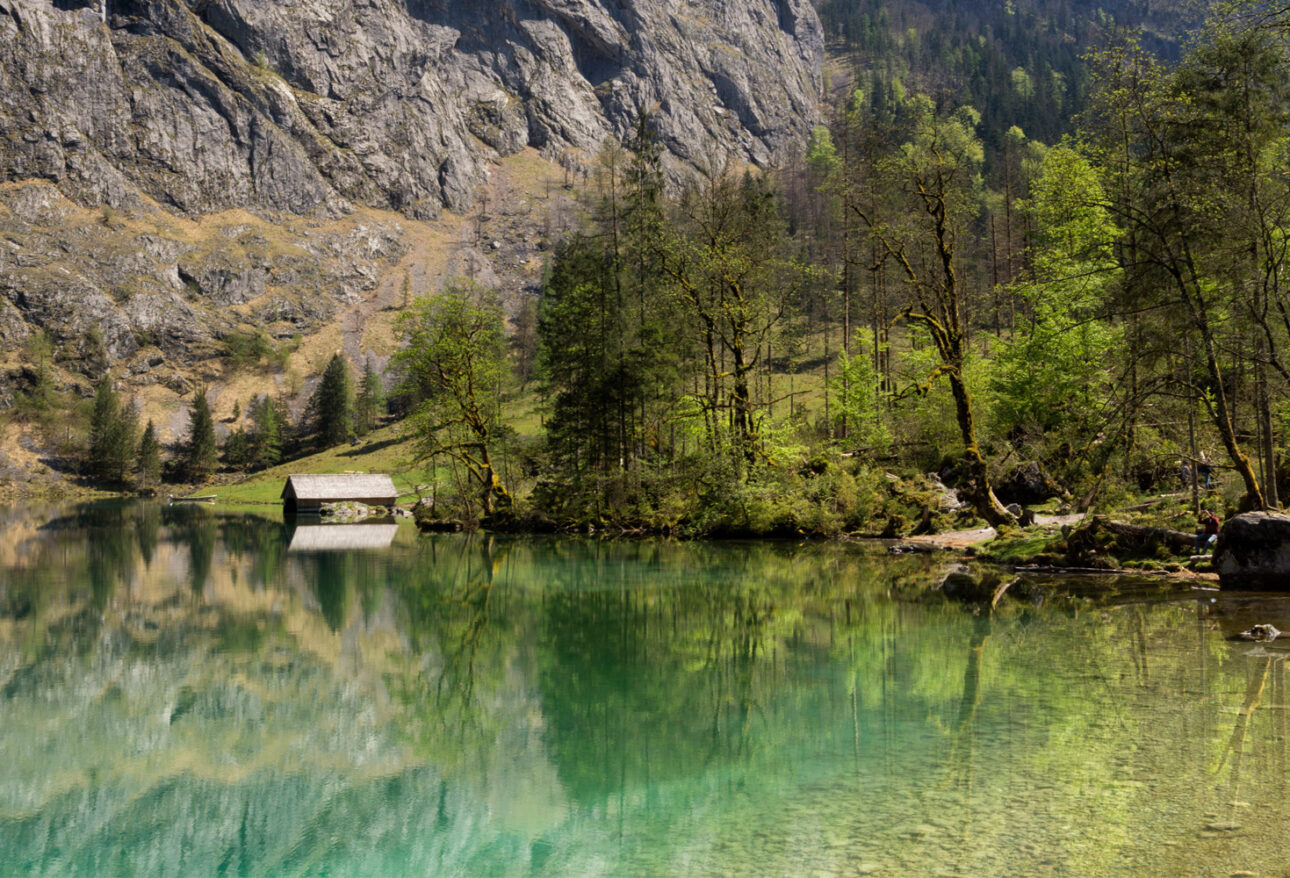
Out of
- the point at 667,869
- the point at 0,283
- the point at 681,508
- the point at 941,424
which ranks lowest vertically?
the point at 667,869

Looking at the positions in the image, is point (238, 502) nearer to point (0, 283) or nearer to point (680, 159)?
point (0, 283)

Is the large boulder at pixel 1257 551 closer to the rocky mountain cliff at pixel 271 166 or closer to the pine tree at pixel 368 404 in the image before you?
the rocky mountain cliff at pixel 271 166

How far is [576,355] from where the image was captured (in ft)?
143

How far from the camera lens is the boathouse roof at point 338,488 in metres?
72.8

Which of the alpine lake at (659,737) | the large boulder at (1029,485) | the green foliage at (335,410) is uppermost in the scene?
the green foliage at (335,410)

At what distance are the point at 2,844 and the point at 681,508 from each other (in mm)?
33212

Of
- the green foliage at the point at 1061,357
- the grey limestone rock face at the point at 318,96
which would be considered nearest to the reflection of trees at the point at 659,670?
the green foliage at the point at 1061,357

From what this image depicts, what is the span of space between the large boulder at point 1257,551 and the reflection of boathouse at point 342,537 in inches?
1245

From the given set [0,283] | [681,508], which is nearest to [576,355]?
[681,508]

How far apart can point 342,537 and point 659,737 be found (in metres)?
40.9

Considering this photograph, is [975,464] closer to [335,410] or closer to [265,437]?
[335,410]

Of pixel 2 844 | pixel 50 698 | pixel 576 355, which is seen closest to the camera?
pixel 2 844

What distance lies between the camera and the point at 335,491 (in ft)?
242

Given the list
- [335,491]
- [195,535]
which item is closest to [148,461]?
[335,491]
